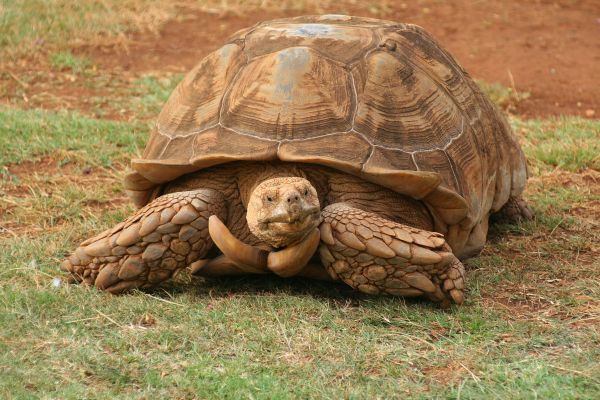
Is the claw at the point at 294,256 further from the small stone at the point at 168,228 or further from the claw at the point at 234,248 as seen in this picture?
the small stone at the point at 168,228

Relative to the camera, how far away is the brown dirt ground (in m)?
8.16

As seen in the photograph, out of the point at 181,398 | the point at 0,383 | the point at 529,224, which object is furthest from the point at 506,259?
the point at 0,383

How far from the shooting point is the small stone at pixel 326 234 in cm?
368

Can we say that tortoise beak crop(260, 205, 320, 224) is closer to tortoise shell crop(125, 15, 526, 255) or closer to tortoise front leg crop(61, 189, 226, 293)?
tortoise shell crop(125, 15, 526, 255)

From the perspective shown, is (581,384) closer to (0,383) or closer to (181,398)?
(181,398)

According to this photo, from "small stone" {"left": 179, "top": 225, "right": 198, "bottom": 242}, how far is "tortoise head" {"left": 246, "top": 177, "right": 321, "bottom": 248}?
259 mm

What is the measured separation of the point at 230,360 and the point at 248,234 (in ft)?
2.75

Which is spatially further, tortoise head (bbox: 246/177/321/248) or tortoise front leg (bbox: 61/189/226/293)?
tortoise front leg (bbox: 61/189/226/293)

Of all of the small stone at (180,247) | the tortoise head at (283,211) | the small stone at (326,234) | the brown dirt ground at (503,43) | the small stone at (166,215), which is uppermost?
the tortoise head at (283,211)

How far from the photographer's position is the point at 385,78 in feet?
13.5

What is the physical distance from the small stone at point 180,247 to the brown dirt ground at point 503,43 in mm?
4254

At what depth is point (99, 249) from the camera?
3.94m

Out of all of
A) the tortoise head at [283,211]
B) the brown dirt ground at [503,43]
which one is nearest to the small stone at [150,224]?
the tortoise head at [283,211]

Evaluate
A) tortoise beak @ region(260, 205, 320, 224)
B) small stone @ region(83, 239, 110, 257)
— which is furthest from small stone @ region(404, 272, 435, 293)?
small stone @ region(83, 239, 110, 257)
